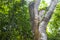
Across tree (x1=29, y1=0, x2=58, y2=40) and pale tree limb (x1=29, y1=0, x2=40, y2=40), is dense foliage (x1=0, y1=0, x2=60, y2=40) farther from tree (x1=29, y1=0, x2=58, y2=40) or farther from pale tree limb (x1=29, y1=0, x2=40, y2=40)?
tree (x1=29, y1=0, x2=58, y2=40)

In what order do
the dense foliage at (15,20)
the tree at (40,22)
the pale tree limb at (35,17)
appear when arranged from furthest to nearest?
the dense foliage at (15,20), the pale tree limb at (35,17), the tree at (40,22)

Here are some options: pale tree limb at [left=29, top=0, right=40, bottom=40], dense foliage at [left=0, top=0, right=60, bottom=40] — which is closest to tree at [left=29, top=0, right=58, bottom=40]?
pale tree limb at [left=29, top=0, right=40, bottom=40]

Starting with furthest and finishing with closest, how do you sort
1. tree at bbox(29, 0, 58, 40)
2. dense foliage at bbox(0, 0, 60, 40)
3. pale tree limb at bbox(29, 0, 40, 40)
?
dense foliage at bbox(0, 0, 60, 40), pale tree limb at bbox(29, 0, 40, 40), tree at bbox(29, 0, 58, 40)

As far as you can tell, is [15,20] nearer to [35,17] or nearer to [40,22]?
[35,17]

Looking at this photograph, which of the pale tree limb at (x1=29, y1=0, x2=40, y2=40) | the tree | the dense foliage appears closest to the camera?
the tree

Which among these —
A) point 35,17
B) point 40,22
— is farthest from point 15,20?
point 40,22

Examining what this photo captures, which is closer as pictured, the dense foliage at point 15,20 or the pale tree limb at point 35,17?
the pale tree limb at point 35,17

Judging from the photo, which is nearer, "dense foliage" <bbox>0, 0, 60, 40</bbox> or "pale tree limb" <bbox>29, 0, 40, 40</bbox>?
"pale tree limb" <bbox>29, 0, 40, 40</bbox>

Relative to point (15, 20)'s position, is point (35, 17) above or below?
above

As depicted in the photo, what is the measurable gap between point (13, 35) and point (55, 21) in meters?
2.66

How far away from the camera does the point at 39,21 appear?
6.87 m

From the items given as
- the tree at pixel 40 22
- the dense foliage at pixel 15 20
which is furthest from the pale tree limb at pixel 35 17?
the dense foliage at pixel 15 20

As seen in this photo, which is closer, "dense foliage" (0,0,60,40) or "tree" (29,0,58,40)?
"tree" (29,0,58,40)

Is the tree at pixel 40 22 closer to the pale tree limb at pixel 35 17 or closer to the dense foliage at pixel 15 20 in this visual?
the pale tree limb at pixel 35 17
